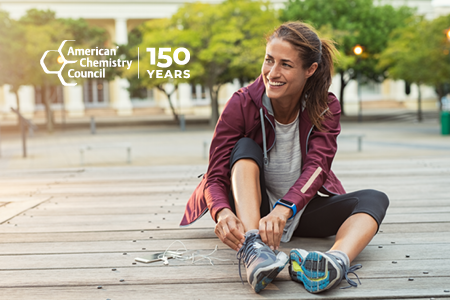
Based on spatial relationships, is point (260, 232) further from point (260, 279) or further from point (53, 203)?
point (53, 203)

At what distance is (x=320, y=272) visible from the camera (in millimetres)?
2182

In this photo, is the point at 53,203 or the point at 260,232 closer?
the point at 260,232

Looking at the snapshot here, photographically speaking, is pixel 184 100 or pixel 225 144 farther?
pixel 184 100

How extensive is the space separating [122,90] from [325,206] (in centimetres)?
3899

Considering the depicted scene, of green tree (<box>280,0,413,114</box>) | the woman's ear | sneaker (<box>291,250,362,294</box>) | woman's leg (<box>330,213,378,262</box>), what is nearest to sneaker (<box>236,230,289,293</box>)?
sneaker (<box>291,250,362,294</box>)

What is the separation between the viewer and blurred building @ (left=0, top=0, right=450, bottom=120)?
39.8 m

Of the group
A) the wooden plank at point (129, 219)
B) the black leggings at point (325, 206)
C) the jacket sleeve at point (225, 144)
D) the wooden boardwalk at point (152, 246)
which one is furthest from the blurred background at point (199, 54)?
the jacket sleeve at point (225, 144)

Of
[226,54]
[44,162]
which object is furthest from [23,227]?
[226,54]

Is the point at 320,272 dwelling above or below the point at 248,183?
below

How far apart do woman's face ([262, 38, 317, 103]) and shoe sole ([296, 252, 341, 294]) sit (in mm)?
893

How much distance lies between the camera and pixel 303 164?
2.90 metres

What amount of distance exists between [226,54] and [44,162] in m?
13.2

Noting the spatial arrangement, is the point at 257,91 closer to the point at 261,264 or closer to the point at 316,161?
the point at 316,161

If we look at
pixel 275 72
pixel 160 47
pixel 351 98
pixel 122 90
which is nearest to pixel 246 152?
pixel 275 72
